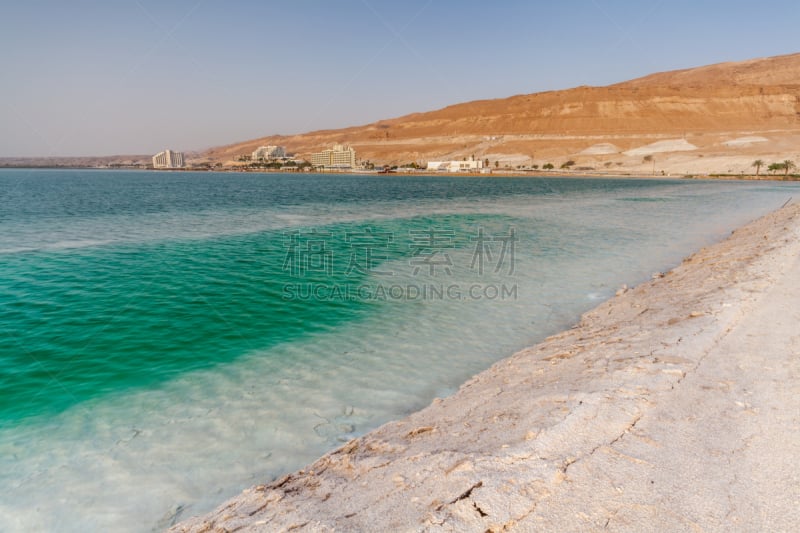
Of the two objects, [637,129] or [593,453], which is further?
[637,129]

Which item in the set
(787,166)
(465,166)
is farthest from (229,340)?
(465,166)

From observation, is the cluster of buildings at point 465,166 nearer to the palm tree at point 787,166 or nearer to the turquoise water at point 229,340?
the palm tree at point 787,166

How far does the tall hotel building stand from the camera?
17212 cm

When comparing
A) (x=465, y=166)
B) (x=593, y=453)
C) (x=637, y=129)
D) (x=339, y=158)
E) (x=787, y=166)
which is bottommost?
(x=593, y=453)

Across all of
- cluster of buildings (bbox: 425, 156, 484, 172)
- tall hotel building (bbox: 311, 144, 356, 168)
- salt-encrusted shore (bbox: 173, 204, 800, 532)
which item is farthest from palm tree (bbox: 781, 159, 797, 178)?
tall hotel building (bbox: 311, 144, 356, 168)

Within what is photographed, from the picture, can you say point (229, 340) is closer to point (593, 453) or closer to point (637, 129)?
point (593, 453)

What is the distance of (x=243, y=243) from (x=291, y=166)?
188531 millimetres

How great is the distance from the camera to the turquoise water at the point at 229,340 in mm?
5555

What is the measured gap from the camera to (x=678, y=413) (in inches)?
177

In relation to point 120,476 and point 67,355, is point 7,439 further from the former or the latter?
point 67,355

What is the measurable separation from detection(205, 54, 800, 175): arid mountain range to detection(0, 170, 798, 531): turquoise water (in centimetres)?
9400

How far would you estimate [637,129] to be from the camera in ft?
431

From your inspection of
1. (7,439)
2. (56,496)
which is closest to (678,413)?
(56,496)

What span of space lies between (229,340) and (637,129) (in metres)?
151
